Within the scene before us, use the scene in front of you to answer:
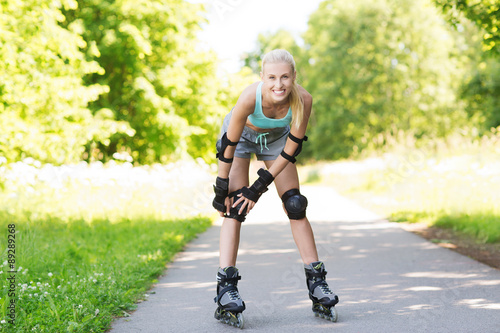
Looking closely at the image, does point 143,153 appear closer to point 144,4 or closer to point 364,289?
point 144,4

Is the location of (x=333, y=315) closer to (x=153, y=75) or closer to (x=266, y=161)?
(x=266, y=161)

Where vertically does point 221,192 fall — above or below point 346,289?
above

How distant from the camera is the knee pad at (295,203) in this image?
360 cm

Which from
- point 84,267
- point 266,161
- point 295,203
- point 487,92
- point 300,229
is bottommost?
point 84,267

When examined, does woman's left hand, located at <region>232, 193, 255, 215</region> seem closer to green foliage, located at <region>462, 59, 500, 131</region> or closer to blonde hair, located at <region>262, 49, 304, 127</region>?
blonde hair, located at <region>262, 49, 304, 127</region>

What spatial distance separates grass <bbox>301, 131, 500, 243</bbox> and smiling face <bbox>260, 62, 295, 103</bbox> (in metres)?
4.60

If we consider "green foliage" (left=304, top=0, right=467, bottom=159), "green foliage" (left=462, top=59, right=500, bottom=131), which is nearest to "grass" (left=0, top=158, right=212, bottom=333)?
"green foliage" (left=462, top=59, right=500, bottom=131)

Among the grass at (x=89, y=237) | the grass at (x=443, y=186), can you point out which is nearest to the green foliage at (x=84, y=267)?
the grass at (x=89, y=237)

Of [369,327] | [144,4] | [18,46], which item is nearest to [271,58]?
[369,327]

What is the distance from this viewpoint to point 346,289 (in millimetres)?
4473

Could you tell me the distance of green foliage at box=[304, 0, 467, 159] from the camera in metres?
36.4

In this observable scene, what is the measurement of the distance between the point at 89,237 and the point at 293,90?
4147mm

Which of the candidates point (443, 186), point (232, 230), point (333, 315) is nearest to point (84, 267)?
point (232, 230)

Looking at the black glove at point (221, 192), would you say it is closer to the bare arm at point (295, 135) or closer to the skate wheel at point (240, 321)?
the bare arm at point (295, 135)
